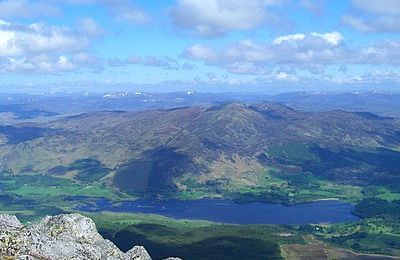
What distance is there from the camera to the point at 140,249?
66.5 meters

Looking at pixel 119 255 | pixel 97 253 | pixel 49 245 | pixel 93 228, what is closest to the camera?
pixel 49 245

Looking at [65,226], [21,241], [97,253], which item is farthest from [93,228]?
[21,241]

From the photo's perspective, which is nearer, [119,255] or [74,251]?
[74,251]

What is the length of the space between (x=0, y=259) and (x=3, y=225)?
21.4ft

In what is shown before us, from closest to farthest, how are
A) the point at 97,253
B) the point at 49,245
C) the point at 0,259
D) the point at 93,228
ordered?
the point at 0,259, the point at 49,245, the point at 97,253, the point at 93,228

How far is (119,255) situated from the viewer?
61.8 meters

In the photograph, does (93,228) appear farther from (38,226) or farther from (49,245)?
(49,245)

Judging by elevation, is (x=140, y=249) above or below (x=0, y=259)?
below

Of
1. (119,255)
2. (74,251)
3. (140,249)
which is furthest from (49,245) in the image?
(140,249)

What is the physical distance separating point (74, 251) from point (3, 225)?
7046mm

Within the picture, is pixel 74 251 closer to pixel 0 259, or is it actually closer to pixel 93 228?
pixel 0 259

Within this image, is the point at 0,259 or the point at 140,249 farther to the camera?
the point at 140,249

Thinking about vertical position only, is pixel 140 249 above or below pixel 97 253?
below

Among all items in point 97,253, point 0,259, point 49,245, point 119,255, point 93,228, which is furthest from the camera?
point 93,228
